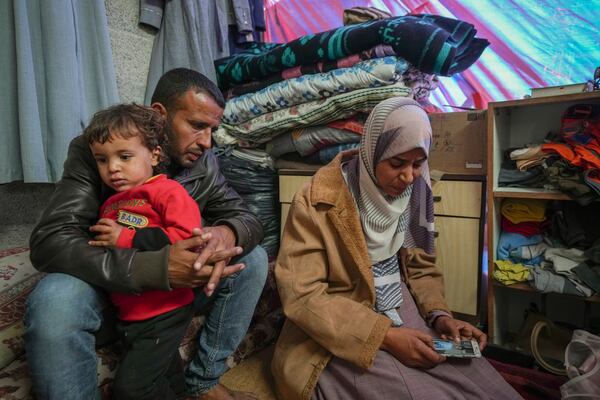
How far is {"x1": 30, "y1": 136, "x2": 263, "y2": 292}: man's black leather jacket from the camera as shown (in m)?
0.80

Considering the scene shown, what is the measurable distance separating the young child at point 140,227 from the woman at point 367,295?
0.32 metres

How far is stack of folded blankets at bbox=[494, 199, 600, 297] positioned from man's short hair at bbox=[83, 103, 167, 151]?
1578mm

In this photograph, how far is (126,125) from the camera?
3.04 feet

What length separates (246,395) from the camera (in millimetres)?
Result: 1131

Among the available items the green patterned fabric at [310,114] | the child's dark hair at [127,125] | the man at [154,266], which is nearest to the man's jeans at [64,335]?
the man at [154,266]

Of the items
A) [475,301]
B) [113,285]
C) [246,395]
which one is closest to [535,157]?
[475,301]

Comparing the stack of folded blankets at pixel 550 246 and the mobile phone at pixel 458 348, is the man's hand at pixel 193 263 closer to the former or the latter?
the mobile phone at pixel 458 348

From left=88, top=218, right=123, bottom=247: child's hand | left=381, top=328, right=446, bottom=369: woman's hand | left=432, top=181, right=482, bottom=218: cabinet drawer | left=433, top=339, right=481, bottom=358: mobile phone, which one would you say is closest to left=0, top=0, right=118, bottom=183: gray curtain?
left=88, top=218, right=123, bottom=247: child's hand

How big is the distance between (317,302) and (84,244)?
2.05 ft

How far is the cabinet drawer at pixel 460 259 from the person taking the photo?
1676 mm

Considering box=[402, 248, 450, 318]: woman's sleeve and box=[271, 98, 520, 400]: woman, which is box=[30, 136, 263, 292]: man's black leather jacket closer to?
box=[271, 98, 520, 400]: woman

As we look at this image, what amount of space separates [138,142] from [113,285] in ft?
1.29

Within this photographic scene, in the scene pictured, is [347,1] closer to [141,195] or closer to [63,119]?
[63,119]

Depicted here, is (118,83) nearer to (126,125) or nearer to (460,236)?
(126,125)
